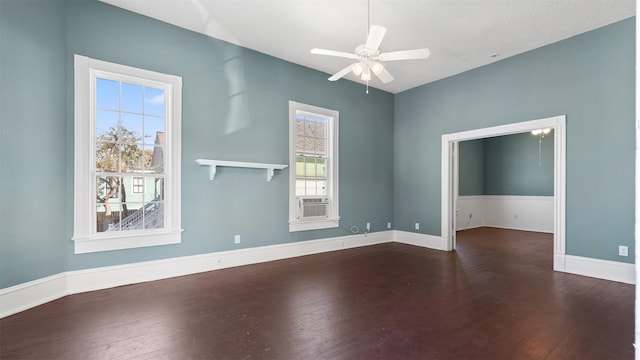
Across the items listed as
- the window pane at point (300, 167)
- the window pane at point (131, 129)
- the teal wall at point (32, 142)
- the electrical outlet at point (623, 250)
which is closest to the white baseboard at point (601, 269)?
the electrical outlet at point (623, 250)

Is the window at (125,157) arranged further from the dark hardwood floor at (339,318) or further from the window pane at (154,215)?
the dark hardwood floor at (339,318)

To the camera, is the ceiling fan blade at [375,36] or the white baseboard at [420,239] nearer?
the ceiling fan blade at [375,36]

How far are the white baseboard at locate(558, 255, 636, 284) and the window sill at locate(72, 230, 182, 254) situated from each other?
5218mm

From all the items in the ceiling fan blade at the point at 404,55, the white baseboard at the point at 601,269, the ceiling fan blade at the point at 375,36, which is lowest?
the white baseboard at the point at 601,269

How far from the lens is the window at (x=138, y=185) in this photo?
3.79 meters

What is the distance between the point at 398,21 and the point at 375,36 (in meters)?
1.33

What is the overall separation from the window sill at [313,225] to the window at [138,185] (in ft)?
7.23

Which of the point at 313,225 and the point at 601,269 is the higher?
the point at 313,225

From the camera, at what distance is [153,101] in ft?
12.9

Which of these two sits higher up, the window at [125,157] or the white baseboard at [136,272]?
the window at [125,157]

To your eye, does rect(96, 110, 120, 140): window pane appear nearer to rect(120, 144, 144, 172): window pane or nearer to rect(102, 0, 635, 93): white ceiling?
rect(120, 144, 144, 172): window pane

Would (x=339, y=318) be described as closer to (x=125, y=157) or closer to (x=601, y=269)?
(x=125, y=157)

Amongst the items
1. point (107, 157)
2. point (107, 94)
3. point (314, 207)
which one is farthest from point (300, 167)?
point (107, 94)

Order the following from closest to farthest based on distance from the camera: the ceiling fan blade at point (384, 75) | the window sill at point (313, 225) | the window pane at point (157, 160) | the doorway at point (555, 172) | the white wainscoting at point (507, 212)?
the ceiling fan blade at point (384, 75)
the window pane at point (157, 160)
the doorway at point (555, 172)
the window sill at point (313, 225)
the white wainscoting at point (507, 212)
